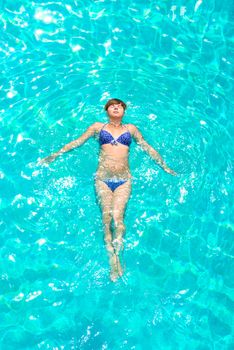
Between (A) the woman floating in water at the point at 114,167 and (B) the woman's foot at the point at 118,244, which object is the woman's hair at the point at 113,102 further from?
(B) the woman's foot at the point at 118,244

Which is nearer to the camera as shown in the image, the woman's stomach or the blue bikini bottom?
the blue bikini bottom

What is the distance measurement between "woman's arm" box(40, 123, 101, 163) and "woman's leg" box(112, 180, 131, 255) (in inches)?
32.9

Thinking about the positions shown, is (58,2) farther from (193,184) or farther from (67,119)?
(193,184)

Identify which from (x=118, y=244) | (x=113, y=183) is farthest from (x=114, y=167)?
(x=118, y=244)

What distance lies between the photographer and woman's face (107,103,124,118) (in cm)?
645

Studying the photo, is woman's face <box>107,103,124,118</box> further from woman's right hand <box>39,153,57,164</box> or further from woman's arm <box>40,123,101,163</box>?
woman's right hand <box>39,153,57,164</box>

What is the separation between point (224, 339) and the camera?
→ 208 inches

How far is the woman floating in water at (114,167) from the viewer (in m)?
5.63

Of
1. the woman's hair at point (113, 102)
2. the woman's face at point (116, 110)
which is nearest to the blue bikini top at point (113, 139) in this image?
the woman's face at point (116, 110)

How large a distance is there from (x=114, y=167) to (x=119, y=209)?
0.63 meters

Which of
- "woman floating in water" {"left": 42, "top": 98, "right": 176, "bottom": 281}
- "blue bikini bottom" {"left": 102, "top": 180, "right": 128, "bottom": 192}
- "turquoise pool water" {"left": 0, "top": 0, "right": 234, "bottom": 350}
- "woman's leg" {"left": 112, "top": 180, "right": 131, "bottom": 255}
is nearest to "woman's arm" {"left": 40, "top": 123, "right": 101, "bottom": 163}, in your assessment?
"woman floating in water" {"left": 42, "top": 98, "right": 176, "bottom": 281}

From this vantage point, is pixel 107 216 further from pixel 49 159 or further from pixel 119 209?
pixel 49 159

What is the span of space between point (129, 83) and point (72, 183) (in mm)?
2063

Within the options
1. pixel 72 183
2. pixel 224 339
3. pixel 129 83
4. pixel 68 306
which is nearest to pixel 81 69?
pixel 129 83
